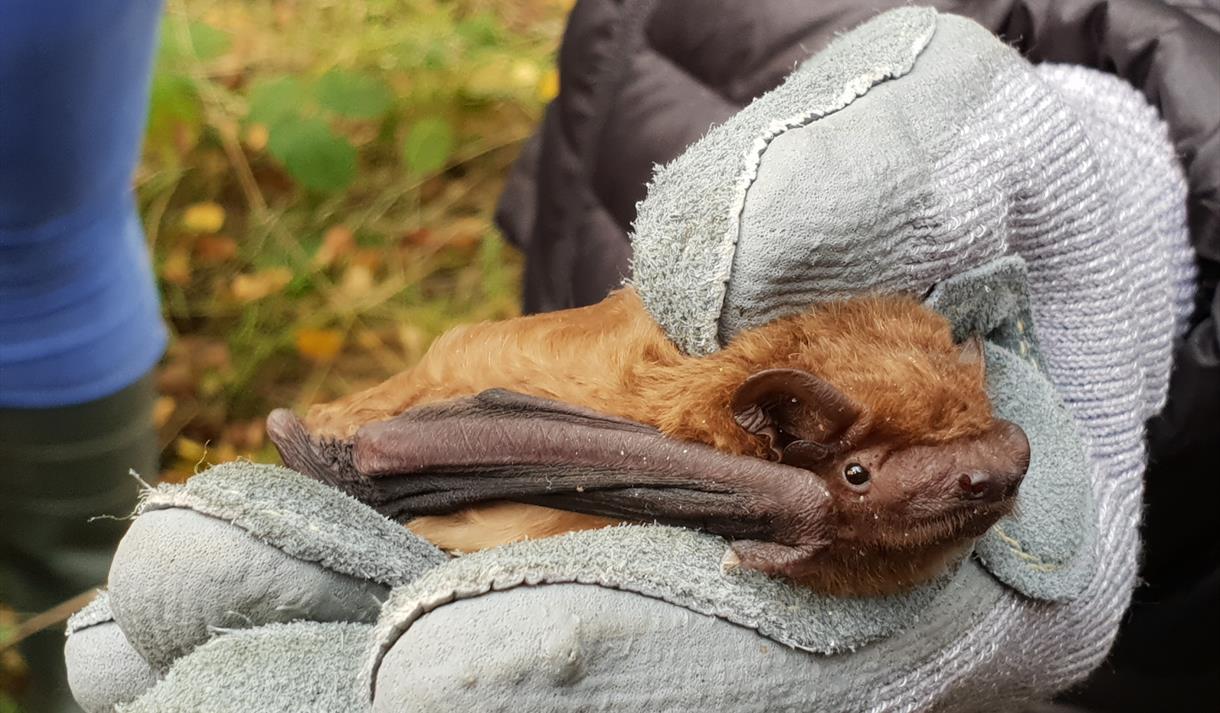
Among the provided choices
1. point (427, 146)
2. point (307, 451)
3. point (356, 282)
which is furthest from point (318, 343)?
point (307, 451)

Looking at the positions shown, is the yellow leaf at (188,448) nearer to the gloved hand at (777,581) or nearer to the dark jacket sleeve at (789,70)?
the dark jacket sleeve at (789,70)

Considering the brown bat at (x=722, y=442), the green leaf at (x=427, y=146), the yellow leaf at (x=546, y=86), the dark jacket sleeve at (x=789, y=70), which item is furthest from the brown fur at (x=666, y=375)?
the yellow leaf at (x=546, y=86)

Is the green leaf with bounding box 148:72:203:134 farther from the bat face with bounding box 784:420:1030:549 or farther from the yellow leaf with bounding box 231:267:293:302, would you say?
the bat face with bounding box 784:420:1030:549

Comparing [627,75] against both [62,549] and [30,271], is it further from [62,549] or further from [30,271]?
[62,549]

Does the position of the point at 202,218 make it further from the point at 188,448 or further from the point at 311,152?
the point at 188,448

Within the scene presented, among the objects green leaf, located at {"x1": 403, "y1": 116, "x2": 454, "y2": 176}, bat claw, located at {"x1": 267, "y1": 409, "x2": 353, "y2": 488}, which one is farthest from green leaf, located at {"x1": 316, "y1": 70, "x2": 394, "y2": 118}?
bat claw, located at {"x1": 267, "y1": 409, "x2": 353, "y2": 488}
